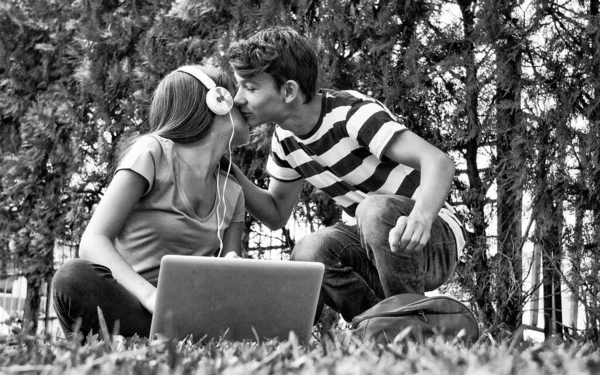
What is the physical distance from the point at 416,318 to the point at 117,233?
0.97m

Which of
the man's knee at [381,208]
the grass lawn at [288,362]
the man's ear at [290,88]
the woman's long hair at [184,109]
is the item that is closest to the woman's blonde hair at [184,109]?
the woman's long hair at [184,109]

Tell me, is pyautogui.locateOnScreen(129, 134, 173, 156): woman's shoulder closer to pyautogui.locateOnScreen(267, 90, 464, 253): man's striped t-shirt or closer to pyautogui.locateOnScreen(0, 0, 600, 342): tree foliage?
pyautogui.locateOnScreen(267, 90, 464, 253): man's striped t-shirt

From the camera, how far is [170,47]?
3871 millimetres

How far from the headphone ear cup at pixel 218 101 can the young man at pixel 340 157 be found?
11cm

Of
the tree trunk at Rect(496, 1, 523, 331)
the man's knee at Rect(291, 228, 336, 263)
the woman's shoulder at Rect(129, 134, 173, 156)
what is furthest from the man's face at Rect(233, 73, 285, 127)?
the tree trunk at Rect(496, 1, 523, 331)

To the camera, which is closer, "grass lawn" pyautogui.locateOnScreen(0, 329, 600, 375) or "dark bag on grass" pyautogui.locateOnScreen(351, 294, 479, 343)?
"grass lawn" pyautogui.locateOnScreen(0, 329, 600, 375)

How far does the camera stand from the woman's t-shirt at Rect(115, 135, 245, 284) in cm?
245

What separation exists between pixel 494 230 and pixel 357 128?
923 mm

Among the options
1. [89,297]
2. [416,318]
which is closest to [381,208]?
[416,318]

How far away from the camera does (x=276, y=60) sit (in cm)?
267

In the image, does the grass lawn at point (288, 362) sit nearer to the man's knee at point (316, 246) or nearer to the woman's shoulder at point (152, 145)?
the woman's shoulder at point (152, 145)

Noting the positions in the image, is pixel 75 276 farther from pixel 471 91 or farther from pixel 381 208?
pixel 471 91

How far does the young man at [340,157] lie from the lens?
7.93 ft

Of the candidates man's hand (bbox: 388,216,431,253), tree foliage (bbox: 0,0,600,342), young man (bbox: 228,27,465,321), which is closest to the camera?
man's hand (bbox: 388,216,431,253)
